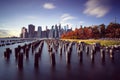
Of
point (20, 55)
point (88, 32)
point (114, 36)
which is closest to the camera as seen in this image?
point (20, 55)

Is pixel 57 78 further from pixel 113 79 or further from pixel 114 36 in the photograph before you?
pixel 114 36

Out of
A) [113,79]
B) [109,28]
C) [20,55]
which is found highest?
[109,28]

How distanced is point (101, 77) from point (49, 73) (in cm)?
538

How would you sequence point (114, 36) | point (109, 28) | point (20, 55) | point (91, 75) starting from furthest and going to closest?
point (109, 28)
point (114, 36)
point (20, 55)
point (91, 75)

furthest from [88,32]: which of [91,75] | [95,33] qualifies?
[91,75]

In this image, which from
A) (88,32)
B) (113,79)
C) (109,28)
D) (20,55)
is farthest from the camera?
(88,32)

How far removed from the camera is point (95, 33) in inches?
2753

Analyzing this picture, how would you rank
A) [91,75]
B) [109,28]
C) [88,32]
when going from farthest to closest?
[88,32] < [109,28] < [91,75]

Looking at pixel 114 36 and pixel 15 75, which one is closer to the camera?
pixel 15 75

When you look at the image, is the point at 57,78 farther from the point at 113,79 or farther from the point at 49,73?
the point at 113,79

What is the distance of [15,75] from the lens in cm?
1648

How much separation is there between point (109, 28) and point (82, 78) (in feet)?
183

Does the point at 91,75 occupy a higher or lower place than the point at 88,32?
lower

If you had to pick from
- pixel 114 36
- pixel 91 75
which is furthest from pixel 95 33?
pixel 91 75
